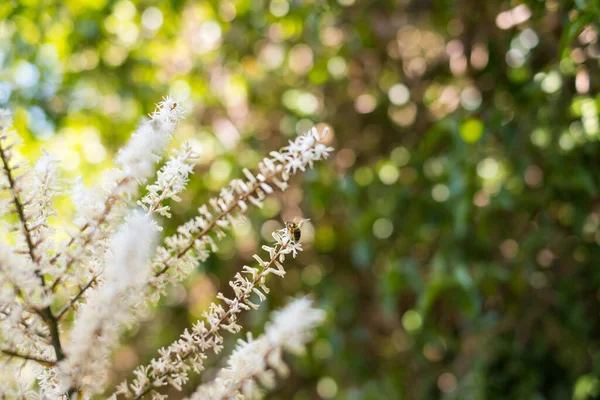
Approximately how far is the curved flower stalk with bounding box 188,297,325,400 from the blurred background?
509mm

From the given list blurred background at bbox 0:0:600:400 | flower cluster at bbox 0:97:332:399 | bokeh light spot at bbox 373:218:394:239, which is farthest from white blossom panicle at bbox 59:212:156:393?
bokeh light spot at bbox 373:218:394:239

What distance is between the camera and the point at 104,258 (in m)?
0.35

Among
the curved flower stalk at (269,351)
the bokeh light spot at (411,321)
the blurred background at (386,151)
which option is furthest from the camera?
the bokeh light spot at (411,321)

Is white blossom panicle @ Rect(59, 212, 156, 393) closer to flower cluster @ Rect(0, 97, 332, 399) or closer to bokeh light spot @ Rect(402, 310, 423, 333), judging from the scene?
flower cluster @ Rect(0, 97, 332, 399)

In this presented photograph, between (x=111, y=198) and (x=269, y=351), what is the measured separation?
14 cm

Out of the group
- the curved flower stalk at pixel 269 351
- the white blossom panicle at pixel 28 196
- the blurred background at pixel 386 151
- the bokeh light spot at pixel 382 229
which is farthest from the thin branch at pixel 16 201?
the bokeh light spot at pixel 382 229

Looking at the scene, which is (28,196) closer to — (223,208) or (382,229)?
(223,208)

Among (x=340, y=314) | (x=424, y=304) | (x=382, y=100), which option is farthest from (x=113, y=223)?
(x=382, y=100)

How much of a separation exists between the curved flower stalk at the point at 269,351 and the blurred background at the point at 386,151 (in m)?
0.51

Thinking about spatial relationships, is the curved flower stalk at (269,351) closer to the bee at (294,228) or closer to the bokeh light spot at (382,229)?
the bee at (294,228)

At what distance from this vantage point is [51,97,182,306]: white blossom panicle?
0.32 metres

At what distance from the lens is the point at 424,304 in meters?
0.77

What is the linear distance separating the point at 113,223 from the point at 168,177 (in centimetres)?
5

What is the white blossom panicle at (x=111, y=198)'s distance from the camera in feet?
1.05
